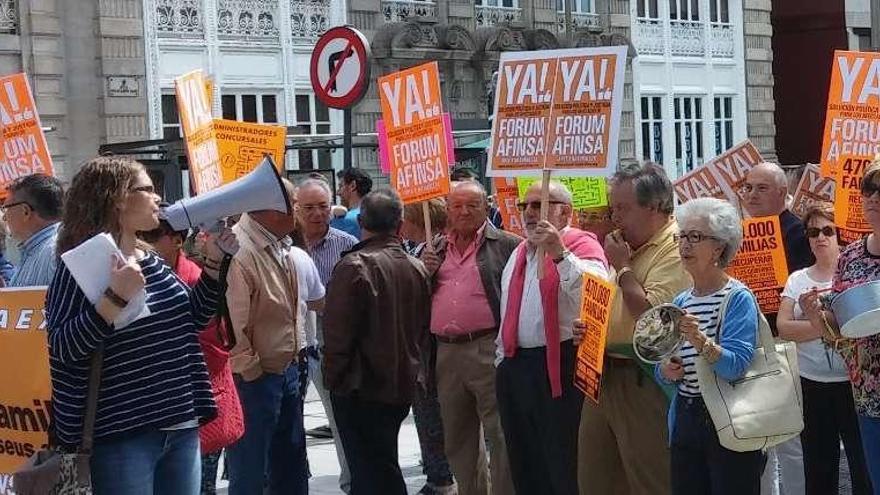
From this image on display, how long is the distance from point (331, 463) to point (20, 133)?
3.06 metres

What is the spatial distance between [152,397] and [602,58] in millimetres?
3274

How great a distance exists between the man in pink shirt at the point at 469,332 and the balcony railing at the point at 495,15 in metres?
20.1

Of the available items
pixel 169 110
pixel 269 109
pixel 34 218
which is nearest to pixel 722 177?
pixel 34 218

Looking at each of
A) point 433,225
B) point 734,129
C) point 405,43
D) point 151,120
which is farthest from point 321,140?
point 734,129

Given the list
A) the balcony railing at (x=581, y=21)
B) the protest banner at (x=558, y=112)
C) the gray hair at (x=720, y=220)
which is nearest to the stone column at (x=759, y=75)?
the balcony railing at (x=581, y=21)

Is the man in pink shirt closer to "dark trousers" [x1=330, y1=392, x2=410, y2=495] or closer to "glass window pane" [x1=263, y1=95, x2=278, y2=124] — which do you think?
"dark trousers" [x1=330, y1=392, x2=410, y2=495]

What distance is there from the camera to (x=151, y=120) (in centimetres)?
2244

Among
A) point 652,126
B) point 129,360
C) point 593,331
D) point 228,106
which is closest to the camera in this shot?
point 129,360

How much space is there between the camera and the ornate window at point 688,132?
33.2m

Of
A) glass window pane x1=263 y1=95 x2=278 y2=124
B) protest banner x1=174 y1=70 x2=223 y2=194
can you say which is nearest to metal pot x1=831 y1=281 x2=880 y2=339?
protest banner x1=174 y1=70 x2=223 y2=194

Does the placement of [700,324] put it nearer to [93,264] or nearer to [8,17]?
[93,264]

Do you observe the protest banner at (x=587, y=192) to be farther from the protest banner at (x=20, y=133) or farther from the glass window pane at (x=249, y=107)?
the glass window pane at (x=249, y=107)

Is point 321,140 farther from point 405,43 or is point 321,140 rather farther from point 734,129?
point 734,129

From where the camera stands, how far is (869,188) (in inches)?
→ 234
